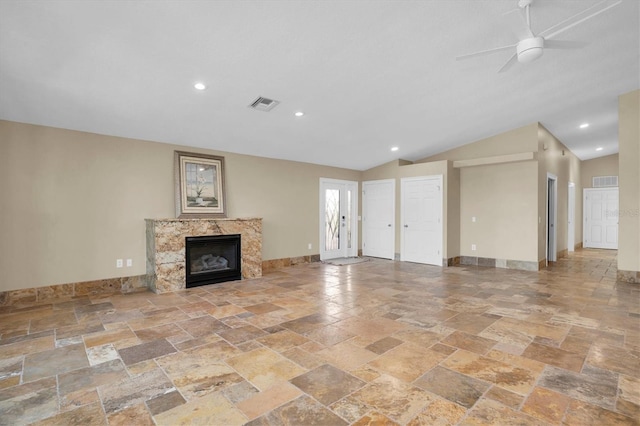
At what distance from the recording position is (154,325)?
3.36 metres

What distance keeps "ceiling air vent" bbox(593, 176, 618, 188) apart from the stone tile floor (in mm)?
7445

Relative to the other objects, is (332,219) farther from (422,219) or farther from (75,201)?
(75,201)

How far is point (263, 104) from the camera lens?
4.30m

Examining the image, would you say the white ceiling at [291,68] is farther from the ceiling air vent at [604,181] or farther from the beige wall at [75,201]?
the ceiling air vent at [604,181]

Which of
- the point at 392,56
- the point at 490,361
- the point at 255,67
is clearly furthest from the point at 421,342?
the point at 255,67

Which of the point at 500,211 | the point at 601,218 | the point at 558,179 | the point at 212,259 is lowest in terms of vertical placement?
the point at 212,259

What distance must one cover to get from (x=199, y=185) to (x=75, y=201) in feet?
5.71

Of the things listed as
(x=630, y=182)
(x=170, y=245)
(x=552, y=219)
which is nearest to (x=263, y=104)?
(x=170, y=245)

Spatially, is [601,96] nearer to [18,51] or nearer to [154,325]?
[154,325]

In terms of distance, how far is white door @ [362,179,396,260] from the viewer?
788cm

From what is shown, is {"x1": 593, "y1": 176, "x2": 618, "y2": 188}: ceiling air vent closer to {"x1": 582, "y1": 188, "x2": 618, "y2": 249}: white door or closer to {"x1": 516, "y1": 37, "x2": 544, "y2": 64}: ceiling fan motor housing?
{"x1": 582, "y1": 188, "x2": 618, "y2": 249}: white door

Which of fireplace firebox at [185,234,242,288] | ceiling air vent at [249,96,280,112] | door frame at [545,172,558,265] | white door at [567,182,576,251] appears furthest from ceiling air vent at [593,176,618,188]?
fireplace firebox at [185,234,242,288]

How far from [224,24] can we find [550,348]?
3.92m

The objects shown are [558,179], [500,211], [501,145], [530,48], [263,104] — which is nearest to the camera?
[530,48]
